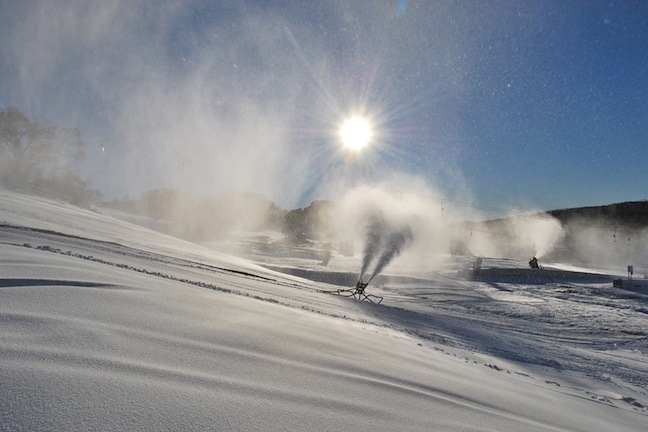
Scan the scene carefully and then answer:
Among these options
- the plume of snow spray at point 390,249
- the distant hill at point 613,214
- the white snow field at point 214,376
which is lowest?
the white snow field at point 214,376

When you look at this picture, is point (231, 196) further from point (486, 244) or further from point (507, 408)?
point (507, 408)

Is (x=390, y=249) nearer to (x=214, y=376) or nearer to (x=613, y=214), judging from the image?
(x=214, y=376)

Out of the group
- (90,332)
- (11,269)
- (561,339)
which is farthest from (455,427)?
(561,339)

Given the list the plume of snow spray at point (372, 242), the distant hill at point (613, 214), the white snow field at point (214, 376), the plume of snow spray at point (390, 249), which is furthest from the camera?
the distant hill at point (613, 214)

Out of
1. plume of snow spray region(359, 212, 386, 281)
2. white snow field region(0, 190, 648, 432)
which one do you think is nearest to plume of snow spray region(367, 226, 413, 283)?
plume of snow spray region(359, 212, 386, 281)

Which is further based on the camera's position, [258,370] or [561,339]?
[561,339]

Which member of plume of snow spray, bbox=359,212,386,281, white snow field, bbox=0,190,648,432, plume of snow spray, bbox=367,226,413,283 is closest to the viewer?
white snow field, bbox=0,190,648,432

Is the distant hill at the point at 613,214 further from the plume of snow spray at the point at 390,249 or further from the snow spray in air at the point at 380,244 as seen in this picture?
the snow spray in air at the point at 380,244

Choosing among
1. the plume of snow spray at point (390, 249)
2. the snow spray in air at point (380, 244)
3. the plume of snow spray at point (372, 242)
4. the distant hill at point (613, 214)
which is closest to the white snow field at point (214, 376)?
the plume of snow spray at point (390, 249)

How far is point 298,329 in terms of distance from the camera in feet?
12.0

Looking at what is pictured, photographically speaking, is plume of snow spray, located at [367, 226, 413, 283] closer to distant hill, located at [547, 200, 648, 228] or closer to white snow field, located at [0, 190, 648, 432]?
white snow field, located at [0, 190, 648, 432]

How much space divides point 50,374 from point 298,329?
235 centimetres

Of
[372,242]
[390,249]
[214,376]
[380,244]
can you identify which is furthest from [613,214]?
[214,376]

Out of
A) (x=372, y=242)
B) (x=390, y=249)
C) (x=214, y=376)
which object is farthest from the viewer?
(x=372, y=242)
